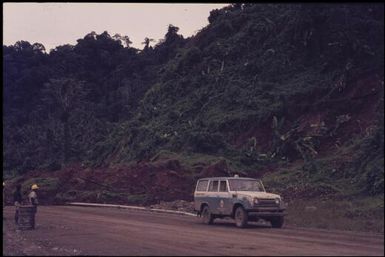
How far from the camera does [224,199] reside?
941 inches

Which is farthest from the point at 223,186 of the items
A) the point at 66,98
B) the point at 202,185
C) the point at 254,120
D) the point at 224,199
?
the point at 66,98

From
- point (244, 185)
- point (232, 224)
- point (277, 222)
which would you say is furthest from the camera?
point (232, 224)

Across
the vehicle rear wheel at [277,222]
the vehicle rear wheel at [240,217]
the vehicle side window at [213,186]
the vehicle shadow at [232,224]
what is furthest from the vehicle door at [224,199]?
the vehicle rear wheel at [277,222]

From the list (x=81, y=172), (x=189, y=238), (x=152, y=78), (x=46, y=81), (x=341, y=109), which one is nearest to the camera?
(x=189, y=238)

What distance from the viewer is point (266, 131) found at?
49.3m

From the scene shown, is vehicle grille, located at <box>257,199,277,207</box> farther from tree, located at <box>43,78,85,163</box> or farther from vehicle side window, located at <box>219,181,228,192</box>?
tree, located at <box>43,78,85,163</box>

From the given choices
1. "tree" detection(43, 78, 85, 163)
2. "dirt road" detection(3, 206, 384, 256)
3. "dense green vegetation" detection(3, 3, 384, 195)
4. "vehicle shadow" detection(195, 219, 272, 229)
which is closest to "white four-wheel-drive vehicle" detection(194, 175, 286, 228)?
"vehicle shadow" detection(195, 219, 272, 229)

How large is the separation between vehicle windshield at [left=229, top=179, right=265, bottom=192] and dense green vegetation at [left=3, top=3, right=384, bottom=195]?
8.01m

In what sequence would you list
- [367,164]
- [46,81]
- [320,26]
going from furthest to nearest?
[46,81]
[320,26]
[367,164]

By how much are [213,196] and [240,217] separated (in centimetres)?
216

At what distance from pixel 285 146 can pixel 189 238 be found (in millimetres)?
27737

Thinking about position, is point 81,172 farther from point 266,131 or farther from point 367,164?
point 367,164

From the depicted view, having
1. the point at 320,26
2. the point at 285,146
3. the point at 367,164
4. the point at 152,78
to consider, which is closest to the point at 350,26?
the point at 320,26

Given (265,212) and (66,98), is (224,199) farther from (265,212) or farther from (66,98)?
(66,98)
